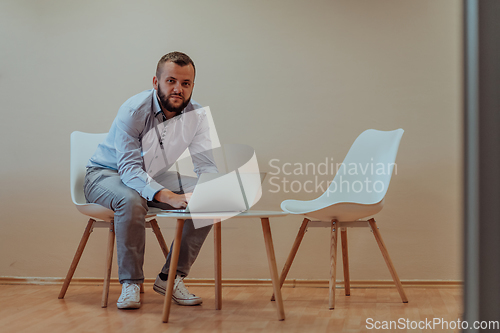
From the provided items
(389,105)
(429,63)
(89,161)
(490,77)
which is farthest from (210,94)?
(490,77)

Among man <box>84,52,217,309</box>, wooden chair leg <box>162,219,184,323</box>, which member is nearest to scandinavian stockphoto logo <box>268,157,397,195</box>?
man <box>84,52,217,309</box>

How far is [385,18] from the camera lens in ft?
7.81

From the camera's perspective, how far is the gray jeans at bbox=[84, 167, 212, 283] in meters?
1.78

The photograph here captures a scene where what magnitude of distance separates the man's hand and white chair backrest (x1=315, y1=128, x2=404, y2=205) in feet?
2.39

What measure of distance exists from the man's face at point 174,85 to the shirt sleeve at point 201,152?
20 cm

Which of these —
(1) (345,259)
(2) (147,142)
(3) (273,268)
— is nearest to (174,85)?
(2) (147,142)

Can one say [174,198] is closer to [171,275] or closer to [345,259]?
[171,275]

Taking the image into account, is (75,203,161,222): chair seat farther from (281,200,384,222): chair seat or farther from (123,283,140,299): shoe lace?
(281,200,384,222): chair seat

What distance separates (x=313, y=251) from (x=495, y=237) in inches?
81.3

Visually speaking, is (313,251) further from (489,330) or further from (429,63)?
(489,330)

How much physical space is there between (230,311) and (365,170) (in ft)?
2.96

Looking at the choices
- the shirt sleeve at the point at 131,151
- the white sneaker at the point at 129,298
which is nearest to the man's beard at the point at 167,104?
the shirt sleeve at the point at 131,151

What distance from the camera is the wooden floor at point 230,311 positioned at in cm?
149

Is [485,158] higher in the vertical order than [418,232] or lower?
higher
